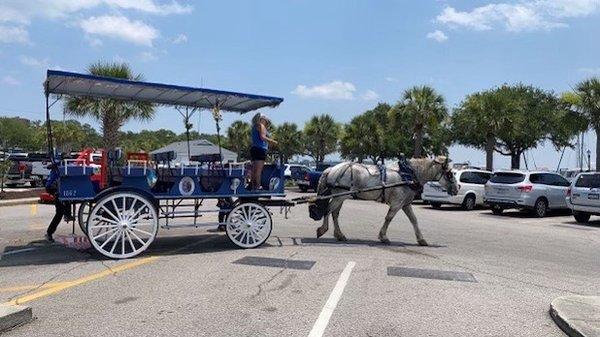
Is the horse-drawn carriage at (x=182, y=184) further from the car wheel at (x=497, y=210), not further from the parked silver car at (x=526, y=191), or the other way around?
the car wheel at (x=497, y=210)

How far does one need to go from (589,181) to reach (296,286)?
15.3m

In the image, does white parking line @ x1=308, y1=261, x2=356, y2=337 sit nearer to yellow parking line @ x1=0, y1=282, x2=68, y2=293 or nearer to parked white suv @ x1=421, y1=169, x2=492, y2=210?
yellow parking line @ x1=0, y1=282, x2=68, y2=293

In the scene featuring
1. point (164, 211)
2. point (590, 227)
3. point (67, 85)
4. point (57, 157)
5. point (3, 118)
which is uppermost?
point (3, 118)

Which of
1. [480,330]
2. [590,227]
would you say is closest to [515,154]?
[590,227]

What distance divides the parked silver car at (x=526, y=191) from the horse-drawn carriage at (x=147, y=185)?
13.3 m

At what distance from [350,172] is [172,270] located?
196 inches

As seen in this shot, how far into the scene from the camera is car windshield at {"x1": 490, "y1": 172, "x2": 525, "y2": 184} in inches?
886

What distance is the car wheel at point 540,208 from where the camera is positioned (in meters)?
22.4

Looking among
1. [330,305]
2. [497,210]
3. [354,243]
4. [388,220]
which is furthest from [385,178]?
[497,210]

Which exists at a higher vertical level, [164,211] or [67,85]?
[67,85]

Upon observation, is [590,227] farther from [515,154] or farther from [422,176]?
[515,154]

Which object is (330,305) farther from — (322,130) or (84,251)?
(322,130)

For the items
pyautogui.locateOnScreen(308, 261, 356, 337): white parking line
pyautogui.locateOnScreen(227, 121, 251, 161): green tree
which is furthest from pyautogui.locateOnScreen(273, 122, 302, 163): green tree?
pyautogui.locateOnScreen(308, 261, 356, 337): white parking line

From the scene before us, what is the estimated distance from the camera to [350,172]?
12.8m
